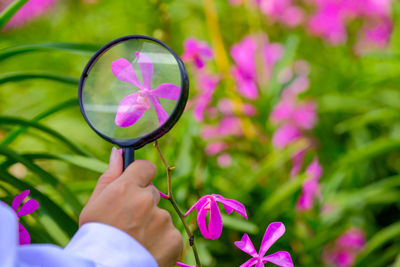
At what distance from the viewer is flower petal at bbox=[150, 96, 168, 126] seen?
544 millimetres

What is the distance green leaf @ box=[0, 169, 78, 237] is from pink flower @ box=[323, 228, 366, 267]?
914 millimetres

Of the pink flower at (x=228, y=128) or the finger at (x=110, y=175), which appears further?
the pink flower at (x=228, y=128)

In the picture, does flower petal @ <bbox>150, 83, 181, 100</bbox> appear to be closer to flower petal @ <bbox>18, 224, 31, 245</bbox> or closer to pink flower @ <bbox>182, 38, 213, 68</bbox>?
flower petal @ <bbox>18, 224, 31, 245</bbox>

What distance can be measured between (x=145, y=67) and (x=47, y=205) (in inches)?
12.3

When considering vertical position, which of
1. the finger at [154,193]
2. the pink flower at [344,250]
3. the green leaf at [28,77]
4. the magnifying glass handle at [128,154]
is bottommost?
the pink flower at [344,250]

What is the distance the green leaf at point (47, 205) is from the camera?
0.73 meters

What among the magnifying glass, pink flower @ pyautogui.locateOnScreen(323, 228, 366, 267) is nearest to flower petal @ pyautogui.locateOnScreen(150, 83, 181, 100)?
the magnifying glass

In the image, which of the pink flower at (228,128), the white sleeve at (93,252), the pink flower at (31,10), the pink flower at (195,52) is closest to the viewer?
the white sleeve at (93,252)

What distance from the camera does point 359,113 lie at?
1.76m

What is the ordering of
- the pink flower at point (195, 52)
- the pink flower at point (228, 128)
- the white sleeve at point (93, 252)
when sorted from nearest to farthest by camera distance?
1. the white sleeve at point (93, 252)
2. the pink flower at point (195, 52)
3. the pink flower at point (228, 128)

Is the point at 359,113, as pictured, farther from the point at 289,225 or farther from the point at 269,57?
the point at 289,225

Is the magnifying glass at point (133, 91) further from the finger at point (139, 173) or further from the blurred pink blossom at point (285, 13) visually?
the blurred pink blossom at point (285, 13)

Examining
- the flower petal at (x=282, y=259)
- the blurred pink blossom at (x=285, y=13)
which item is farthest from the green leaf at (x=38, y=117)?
the blurred pink blossom at (x=285, y=13)

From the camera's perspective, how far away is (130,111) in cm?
58
